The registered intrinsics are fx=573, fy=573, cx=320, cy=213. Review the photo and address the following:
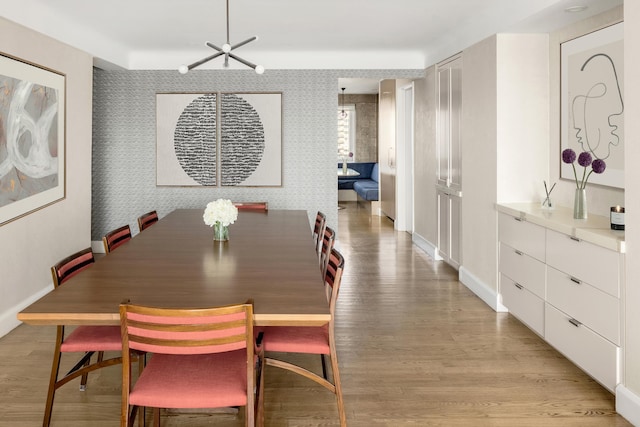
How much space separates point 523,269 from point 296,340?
2.11 m

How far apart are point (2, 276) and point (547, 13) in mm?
4162

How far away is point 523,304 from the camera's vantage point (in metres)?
4.07

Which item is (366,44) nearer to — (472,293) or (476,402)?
(472,293)

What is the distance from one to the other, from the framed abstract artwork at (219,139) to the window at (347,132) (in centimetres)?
632

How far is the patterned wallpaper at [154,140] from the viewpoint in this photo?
686cm

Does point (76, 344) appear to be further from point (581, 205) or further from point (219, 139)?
point (219, 139)

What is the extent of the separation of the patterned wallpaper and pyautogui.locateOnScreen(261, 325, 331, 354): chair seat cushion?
4335 millimetres

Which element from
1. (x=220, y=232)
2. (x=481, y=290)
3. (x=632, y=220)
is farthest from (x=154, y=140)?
(x=632, y=220)

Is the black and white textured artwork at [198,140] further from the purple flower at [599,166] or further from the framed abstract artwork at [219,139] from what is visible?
the purple flower at [599,166]

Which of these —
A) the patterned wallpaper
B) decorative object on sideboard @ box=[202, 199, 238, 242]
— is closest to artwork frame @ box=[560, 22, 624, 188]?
decorative object on sideboard @ box=[202, 199, 238, 242]

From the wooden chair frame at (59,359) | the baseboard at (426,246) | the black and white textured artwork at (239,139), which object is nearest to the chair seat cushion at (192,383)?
the wooden chair frame at (59,359)

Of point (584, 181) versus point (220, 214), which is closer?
point (220, 214)

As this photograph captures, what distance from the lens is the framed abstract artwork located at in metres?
6.89

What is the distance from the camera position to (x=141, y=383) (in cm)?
217
